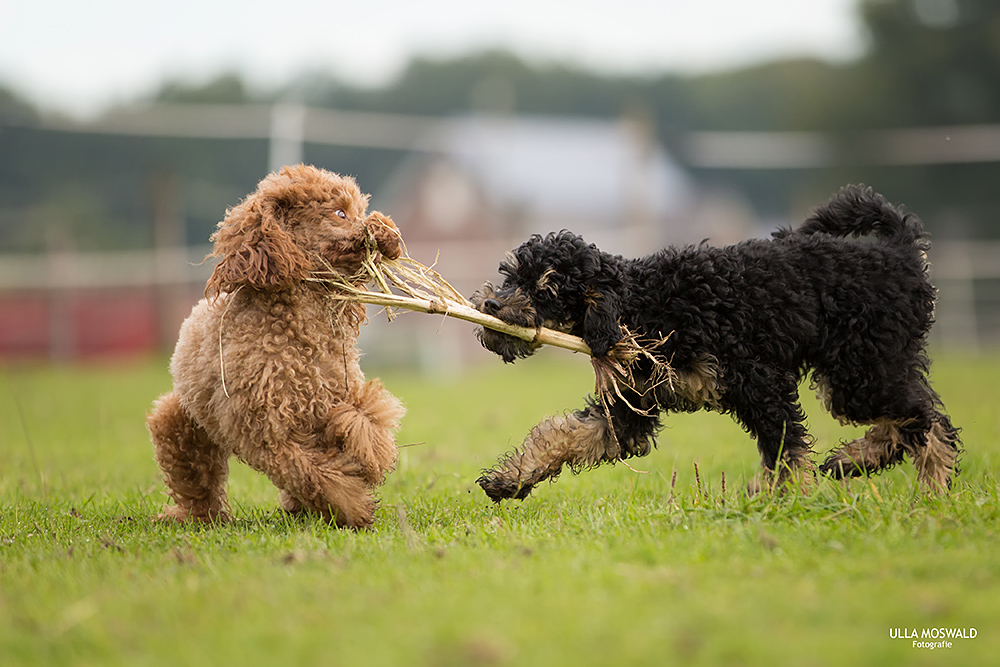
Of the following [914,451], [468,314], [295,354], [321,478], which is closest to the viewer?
[321,478]

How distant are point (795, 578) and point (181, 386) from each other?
2896 millimetres

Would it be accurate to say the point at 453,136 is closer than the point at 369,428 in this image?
No

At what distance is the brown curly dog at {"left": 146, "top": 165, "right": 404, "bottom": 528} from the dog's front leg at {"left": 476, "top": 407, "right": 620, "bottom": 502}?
1.76ft

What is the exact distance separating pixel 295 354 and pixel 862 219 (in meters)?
2.90

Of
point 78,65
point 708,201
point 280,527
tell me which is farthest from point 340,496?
point 708,201

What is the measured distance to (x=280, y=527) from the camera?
4.13m

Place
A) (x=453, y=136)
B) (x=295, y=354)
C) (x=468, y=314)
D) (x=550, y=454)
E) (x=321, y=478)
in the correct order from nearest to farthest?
(x=321, y=478) < (x=295, y=354) < (x=468, y=314) < (x=550, y=454) < (x=453, y=136)

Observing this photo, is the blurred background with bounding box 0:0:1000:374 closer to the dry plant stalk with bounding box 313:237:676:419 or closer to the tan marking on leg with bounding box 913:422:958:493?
the dry plant stalk with bounding box 313:237:676:419

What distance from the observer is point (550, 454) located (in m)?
4.36

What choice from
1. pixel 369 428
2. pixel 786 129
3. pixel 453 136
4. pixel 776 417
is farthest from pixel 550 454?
pixel 786 129

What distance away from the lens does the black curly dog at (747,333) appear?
4172mm

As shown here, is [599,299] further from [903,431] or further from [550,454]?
[903,431]

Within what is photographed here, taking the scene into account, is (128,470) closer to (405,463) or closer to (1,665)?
(405,463)

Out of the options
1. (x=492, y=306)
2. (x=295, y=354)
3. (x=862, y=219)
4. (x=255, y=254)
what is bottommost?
(x=295, y=354)
